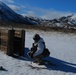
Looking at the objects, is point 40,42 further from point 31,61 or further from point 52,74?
point 52,74

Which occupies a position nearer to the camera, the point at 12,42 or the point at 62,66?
the point at 62,66

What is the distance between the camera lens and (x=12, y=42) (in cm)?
1521

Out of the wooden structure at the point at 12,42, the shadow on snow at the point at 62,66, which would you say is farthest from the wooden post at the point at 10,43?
the shadow on snow at the point at 62,66

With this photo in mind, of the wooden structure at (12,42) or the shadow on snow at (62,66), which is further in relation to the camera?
the wooden structure at (12,42)

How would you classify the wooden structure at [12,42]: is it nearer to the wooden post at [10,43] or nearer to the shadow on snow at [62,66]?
the wooden post at [10,43]

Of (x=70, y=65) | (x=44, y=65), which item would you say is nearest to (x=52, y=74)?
(x=44, y=65)

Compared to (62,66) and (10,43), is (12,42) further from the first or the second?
(62,66)

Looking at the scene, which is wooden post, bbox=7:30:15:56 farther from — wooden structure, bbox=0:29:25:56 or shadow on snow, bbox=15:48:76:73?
shadow on snow, bbox=15:48:76:73

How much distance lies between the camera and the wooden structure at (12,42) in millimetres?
15148

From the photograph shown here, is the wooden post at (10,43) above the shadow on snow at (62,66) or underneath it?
→ above

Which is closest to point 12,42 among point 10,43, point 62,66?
point 10,43

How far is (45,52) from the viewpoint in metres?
13.2

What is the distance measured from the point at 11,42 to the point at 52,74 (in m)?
4.34

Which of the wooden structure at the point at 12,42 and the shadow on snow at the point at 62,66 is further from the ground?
the wooden structure at the point at 12,42
